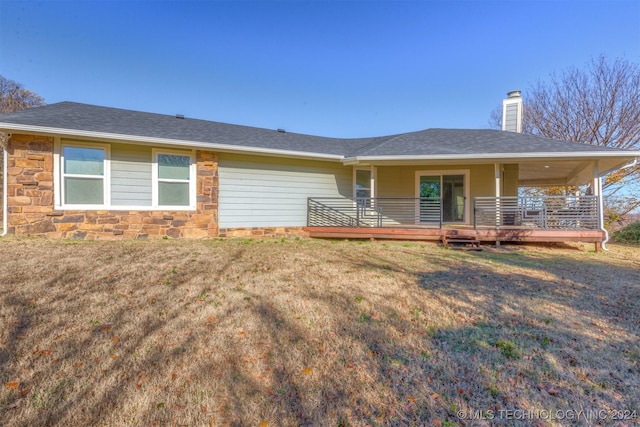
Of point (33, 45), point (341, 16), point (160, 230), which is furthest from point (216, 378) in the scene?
point (33, 45)

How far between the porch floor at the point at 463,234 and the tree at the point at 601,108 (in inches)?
419

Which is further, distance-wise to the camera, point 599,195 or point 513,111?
point 513,111

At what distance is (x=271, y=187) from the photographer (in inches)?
359

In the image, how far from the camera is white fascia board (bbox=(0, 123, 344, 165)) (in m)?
6.27

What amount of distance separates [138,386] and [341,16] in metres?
13.0

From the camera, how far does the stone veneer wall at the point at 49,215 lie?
21.3ft

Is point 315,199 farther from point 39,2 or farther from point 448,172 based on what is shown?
point 39,2

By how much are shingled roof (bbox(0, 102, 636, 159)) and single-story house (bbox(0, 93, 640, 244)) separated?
0.04 metres

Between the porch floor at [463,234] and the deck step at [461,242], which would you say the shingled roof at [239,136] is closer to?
the porch floor at [463,234]

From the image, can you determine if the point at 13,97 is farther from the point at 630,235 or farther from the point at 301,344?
the point at 630,235

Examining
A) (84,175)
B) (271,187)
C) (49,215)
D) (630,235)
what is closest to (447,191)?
(271,187)

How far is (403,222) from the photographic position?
10.4m

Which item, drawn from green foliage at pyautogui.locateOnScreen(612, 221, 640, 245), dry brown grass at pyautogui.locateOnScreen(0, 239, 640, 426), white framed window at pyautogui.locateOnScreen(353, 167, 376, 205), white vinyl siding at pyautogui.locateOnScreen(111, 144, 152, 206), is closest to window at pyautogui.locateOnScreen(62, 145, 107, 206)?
white vinyl siding at pyautogui.locateOnScreen(111, 144, 152, 206)

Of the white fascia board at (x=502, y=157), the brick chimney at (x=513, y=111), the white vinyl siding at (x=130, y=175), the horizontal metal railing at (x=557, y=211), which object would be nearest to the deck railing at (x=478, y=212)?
the horizontal metal railing at (x=557, y=211)
